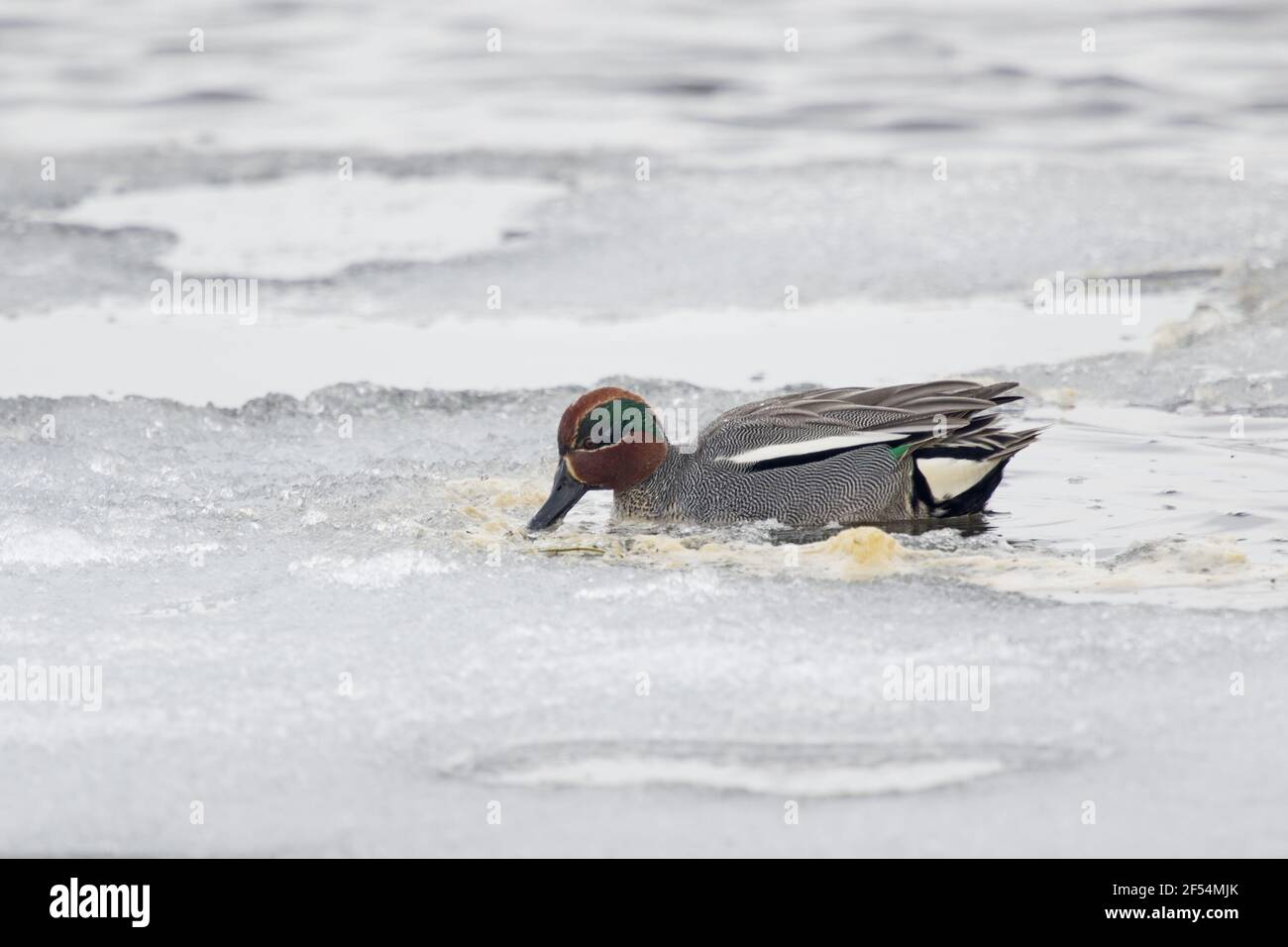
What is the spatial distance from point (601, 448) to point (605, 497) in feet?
2.73

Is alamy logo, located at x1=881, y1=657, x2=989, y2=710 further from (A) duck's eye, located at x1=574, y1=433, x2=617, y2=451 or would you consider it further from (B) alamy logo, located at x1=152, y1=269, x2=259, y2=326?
(B) alamy logo, located at x1=152, y1=269, x2=259, y2=326

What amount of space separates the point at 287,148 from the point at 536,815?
10.3m

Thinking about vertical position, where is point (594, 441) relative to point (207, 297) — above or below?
below

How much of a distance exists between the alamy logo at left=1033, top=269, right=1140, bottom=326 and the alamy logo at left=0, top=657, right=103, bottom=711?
5.97m

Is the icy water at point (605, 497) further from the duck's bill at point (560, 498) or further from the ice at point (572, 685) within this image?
the duck's bill at point (560, 498)

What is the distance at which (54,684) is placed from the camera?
4.60 m

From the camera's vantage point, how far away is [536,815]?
3.84m

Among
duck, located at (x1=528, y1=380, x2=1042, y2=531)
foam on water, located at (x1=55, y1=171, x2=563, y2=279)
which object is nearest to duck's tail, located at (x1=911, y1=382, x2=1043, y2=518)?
duck, located at (x1=528, y1=380, x2=1042, y2=531)

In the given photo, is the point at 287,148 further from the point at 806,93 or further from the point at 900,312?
the point at 900,312

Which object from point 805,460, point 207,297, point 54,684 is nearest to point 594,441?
point 805,460

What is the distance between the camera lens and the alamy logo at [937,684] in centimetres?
445

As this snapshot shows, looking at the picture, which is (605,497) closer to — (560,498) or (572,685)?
(560,498)

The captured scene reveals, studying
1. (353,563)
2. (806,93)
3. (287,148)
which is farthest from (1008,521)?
(806,93)

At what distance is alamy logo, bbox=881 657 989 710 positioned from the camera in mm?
4445
